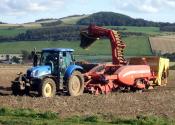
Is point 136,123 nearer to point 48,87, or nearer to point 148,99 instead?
point 148,99

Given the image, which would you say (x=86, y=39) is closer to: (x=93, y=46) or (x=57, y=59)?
(x=57, y=59)

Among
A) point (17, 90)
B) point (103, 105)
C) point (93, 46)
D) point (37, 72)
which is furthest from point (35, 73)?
point (93, 46)

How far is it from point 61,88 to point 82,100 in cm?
312

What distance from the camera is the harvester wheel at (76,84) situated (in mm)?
23172

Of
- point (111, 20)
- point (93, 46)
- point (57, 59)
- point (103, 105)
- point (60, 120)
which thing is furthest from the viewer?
point (111, 20)

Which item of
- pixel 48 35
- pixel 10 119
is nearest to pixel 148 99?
pixel 10 119

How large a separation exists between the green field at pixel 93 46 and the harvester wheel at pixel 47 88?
4608cm

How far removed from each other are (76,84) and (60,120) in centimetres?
922

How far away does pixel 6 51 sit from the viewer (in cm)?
7731

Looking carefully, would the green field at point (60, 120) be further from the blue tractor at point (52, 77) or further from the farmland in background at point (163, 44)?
the farmland in background at point (163, 44)

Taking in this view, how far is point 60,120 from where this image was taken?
1439 centimetres

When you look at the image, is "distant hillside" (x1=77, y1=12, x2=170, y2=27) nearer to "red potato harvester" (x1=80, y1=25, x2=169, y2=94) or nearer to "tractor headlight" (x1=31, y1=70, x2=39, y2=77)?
"red potato harvester" (x1=80, y1=25, x2=169, y2=94)

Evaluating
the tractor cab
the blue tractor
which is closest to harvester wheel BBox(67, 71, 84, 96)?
the blue tractor

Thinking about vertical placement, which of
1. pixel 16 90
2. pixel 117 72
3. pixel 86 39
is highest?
pixel 86 39
